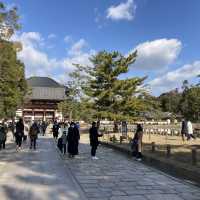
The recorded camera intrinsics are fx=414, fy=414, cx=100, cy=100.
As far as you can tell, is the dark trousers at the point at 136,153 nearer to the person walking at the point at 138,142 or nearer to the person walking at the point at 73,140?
the person walking at the point at 138,142

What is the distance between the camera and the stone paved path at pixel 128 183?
31.7 feet

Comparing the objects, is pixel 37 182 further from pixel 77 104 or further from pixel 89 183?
pixel 77 104

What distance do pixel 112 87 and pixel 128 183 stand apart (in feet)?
116

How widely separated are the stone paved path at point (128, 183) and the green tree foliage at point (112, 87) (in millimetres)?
30333

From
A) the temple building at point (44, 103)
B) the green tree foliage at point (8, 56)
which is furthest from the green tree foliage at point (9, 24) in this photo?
the temple building at point (44, 103)

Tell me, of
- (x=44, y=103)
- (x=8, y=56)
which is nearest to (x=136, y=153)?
(x=8, y=56)

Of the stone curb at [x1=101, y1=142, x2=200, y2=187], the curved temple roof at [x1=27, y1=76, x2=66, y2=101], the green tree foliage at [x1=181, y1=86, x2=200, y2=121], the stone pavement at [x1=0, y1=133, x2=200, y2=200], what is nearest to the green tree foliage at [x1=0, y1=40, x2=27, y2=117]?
the stone pavement at [x1=0, y1=133, x2=200, y2=200]

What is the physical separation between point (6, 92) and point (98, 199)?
3518cm

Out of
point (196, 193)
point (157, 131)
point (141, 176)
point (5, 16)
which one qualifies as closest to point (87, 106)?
point (157, 131)

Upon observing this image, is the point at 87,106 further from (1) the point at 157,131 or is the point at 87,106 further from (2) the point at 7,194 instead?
(2) the point at 7,194

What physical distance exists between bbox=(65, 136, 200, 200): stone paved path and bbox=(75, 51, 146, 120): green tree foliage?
3033cm

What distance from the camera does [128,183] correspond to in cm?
1148

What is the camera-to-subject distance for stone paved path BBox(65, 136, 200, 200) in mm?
9656

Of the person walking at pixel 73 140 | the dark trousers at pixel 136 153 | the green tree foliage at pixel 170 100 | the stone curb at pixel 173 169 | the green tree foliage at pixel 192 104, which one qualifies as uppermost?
the green tree foliage at pixel 170 100
